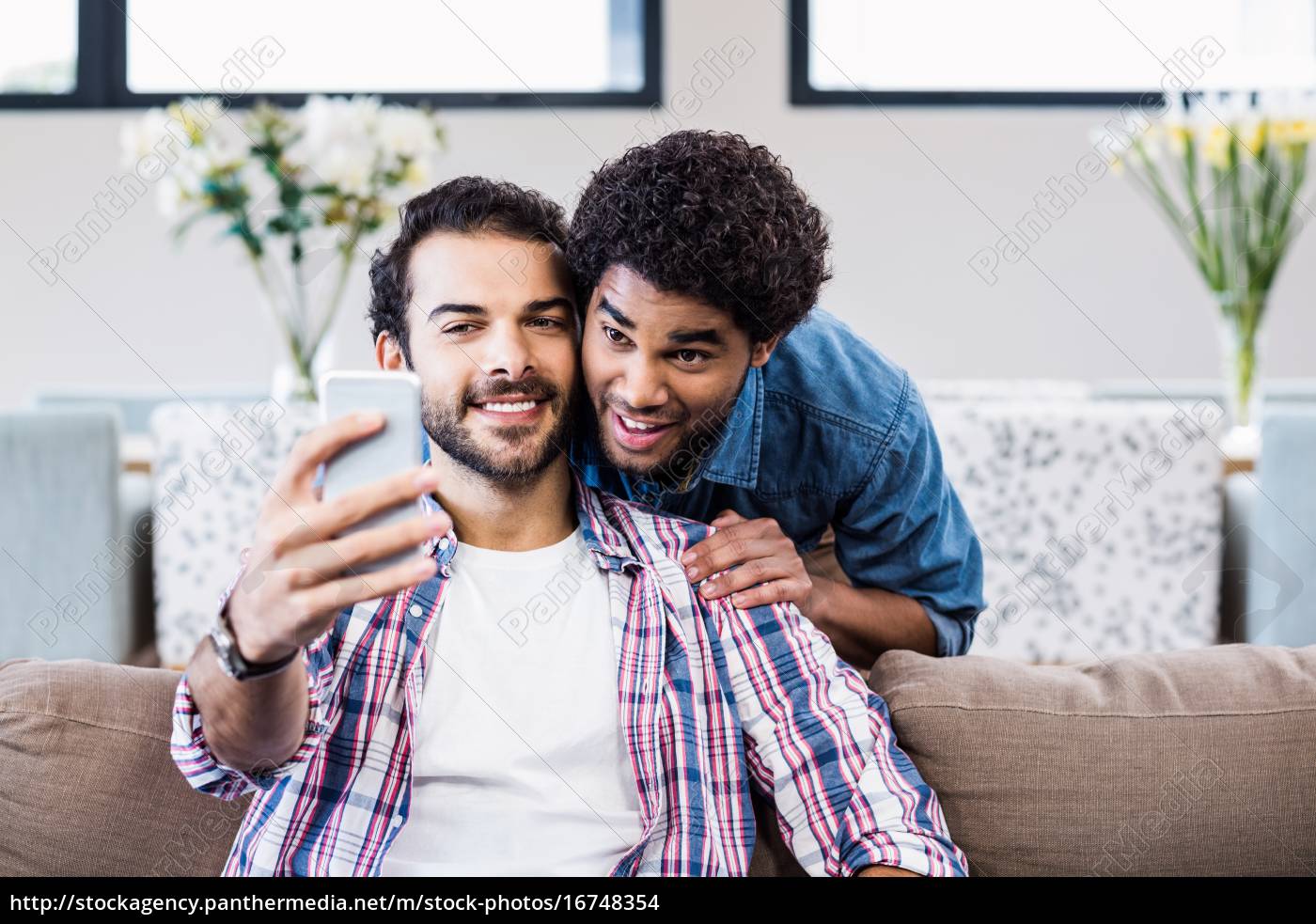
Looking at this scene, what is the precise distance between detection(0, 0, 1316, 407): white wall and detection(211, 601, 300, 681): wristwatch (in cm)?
324

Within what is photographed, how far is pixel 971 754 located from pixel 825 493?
1.52 ft

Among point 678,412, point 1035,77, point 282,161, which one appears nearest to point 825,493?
point 678,412

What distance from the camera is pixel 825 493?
5.36 feet

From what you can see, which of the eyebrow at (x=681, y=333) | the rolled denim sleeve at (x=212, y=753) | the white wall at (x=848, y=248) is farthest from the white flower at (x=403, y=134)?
the rolled denim sleeve at (x=212, y=753)

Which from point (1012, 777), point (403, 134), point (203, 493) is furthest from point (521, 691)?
point (403, 134)

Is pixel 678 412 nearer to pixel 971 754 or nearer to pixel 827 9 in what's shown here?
pixel 971 754

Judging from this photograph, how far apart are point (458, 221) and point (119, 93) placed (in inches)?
131

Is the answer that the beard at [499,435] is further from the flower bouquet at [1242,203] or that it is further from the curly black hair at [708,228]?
the flower bouquet at [1242,203]

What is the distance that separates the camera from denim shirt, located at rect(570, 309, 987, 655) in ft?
5.13

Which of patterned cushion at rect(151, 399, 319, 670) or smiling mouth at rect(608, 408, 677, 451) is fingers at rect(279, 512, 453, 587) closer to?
smiling mouth at rect(608, 408, 677, 451)

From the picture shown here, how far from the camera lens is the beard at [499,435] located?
4.47 ft

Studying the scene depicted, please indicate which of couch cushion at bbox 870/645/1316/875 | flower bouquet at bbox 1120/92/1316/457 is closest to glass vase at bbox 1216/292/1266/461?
flower bouquet at bbox 1120/92/1316/457

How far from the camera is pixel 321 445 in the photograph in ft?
2.99
